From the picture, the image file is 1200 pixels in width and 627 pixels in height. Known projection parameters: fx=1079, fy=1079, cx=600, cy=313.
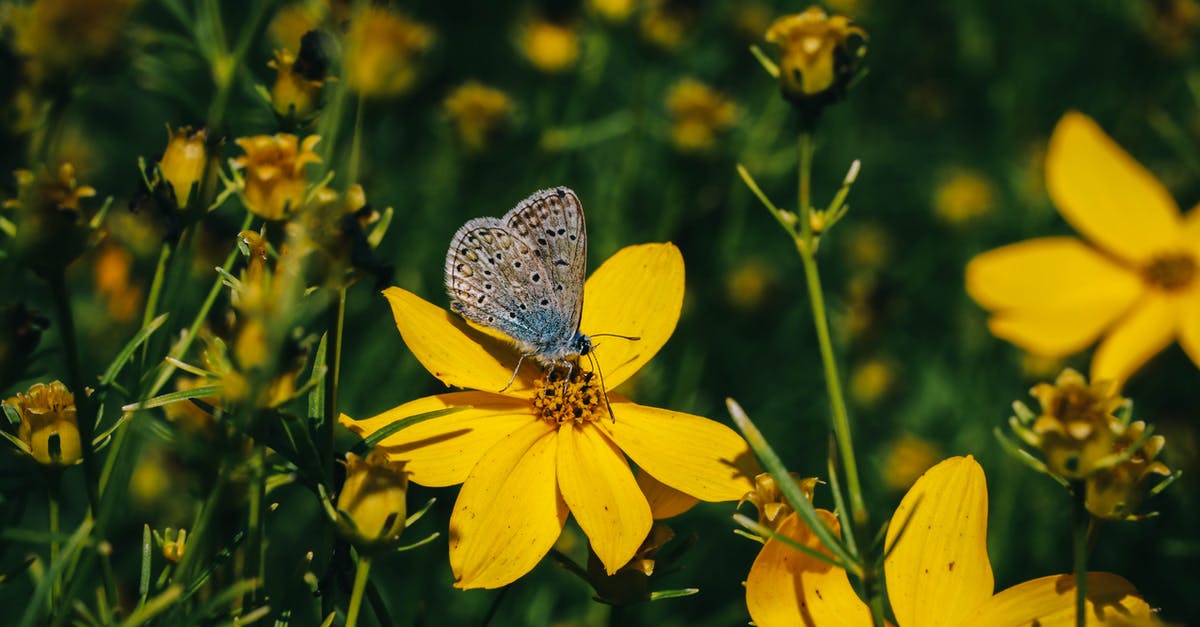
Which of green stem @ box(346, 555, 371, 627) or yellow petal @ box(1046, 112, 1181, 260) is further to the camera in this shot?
yellow petal @ box(1046, 112, 1181, 260)

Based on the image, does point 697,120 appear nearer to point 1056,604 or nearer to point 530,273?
point 530,273

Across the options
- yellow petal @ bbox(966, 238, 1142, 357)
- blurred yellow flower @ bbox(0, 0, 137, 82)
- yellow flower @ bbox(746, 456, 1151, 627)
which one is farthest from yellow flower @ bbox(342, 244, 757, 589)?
blurred yellow flower @ bbox(0, 0, 137, 82)

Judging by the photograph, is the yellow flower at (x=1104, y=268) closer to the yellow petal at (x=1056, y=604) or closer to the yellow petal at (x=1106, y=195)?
the yellow petal at (x=1106, y=195)

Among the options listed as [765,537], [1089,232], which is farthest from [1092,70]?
[765,537]

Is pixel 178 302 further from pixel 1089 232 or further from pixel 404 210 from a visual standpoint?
pixel 404 210

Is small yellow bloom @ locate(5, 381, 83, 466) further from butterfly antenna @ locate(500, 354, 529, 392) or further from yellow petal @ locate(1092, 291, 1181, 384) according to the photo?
yellow petal @ locate(1092, 291, 1181, 384)
